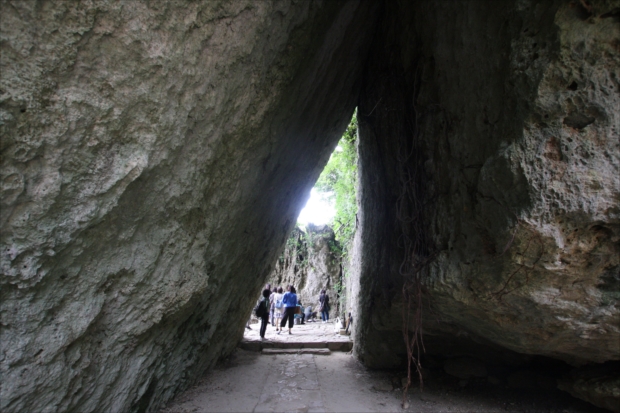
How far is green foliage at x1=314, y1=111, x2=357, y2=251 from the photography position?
948 cm

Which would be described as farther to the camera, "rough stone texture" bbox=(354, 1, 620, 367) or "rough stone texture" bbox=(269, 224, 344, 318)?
"rough stone texture" bbox=(269, 224, 344, 318)

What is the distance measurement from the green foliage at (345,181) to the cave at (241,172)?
15.8 ft

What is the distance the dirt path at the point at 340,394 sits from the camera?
399 centimetres

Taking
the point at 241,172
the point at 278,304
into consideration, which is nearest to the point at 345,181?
the point at 278,304

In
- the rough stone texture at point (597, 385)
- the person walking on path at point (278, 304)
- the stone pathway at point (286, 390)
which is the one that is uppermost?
the person walking on path at point (278, 304)

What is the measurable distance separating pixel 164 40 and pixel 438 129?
2.77 metres

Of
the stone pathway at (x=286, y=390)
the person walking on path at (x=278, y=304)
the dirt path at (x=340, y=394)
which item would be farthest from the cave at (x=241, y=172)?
the person walking on path at (x=278, y=304)

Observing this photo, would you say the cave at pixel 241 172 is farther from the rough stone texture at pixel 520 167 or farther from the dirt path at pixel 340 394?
the dirt path at pixel 340 394

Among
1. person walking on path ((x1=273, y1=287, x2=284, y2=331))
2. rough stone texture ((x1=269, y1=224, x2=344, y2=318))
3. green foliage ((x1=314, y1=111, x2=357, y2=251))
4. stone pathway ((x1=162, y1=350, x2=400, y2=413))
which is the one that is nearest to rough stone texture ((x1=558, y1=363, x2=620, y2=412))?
stone pathway ((x1=162, y1=350, x2=400, y2=413))

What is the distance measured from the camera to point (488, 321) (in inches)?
137

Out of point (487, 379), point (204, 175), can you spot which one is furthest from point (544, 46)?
point (487, 379)

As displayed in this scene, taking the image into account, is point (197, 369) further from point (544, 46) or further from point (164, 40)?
point (544, 46)

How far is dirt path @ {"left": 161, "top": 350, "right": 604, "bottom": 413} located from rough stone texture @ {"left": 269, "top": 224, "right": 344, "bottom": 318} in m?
9.66

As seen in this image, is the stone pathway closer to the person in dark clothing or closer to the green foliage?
the person in dark clothing
